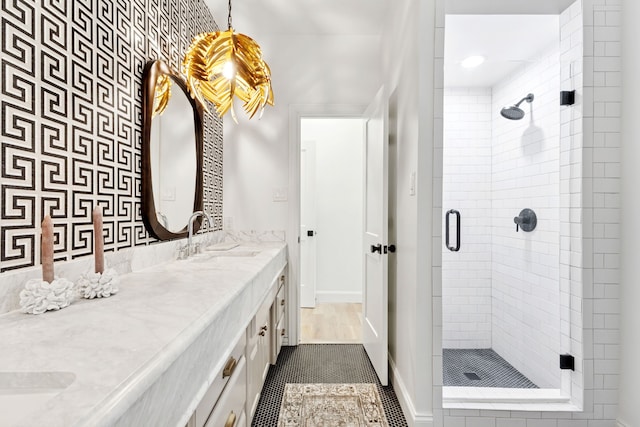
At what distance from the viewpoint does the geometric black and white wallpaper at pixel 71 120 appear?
3.19ft

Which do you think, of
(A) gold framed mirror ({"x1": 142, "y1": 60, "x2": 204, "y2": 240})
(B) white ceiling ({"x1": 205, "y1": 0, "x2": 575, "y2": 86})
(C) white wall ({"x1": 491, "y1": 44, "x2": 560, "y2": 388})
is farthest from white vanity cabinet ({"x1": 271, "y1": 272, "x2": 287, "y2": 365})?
(B) white ceiling ({"x1": 205, "y1": 0, "x2": 575, "y2": 86})

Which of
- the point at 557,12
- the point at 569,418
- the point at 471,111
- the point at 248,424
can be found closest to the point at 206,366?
the point at 248,424

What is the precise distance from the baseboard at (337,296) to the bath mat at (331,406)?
210 centimetres

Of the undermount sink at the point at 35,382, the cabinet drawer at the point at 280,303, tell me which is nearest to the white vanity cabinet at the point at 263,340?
the cabinet drawer at the point at 280,303

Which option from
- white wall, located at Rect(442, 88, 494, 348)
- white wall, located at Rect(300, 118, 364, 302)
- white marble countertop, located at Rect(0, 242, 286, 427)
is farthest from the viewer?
white wall, located at Rect(300, 118, 364, 302)

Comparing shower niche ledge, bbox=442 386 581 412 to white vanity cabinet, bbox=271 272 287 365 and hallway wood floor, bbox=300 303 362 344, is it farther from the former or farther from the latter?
hallway wood floor, bbox=300 303 362 344

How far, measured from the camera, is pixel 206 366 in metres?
0.93

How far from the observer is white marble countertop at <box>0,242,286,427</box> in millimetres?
502

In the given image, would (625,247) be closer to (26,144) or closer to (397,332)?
(397,332)

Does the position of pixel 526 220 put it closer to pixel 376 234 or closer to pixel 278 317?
pixel 376 234

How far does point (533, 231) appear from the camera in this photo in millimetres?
2422

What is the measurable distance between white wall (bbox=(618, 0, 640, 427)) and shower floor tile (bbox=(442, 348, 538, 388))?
693mm

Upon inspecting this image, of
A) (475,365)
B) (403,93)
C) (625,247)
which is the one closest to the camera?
(625,247)

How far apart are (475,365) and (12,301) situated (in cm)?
267
